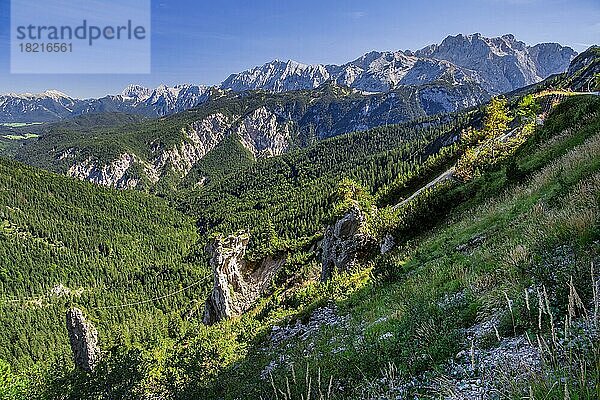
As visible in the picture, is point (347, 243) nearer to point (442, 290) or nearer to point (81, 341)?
point (442, 290)

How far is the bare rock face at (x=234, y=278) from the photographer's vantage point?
50.2m

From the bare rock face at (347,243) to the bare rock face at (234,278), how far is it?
20311 millimetres

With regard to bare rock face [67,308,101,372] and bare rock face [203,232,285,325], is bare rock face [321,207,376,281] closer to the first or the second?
bare rock face [203,232,285,325]

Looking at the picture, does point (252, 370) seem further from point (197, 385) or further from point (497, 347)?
point (497, 347)

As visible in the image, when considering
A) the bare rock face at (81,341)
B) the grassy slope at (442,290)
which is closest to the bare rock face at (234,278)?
the bare rock face at (81,341)

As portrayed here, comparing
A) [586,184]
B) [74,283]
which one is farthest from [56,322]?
[586,184]

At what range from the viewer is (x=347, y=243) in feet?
99.8

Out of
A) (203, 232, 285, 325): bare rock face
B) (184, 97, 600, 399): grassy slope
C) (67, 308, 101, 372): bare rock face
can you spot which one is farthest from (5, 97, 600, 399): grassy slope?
(203, 232, 285, 325): bare rock face

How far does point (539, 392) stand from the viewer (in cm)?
351

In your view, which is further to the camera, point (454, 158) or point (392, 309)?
point (454, 158)

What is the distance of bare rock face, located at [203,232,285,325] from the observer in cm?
5022

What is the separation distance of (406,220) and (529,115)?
29847mm

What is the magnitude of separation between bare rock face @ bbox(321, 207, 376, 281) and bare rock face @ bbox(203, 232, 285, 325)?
20.3 m

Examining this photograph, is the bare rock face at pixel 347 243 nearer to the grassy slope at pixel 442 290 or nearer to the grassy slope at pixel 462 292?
the grassy slope at pixel 442 290
